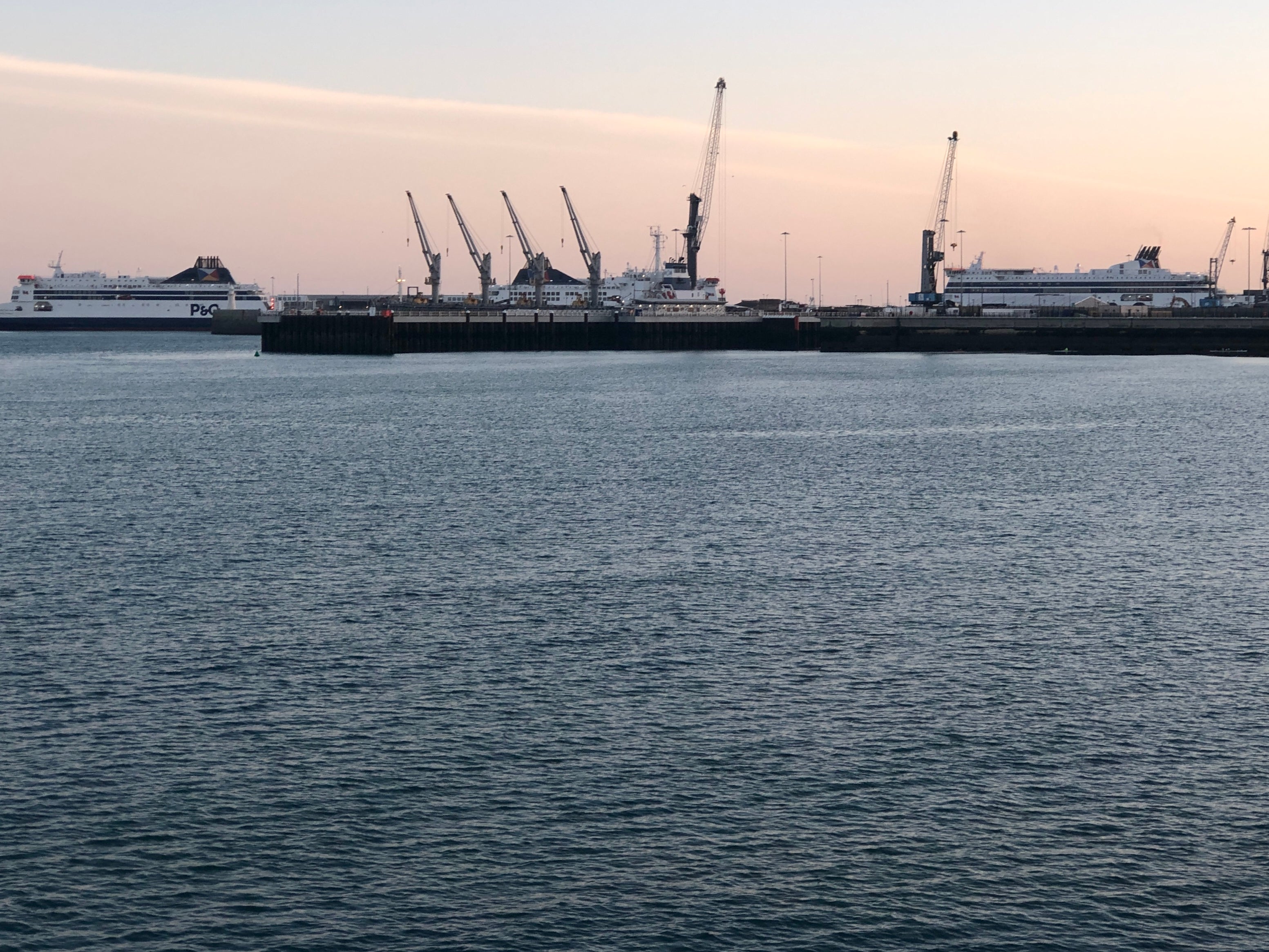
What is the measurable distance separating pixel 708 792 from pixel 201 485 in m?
50.4

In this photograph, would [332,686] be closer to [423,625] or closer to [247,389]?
[423,625]

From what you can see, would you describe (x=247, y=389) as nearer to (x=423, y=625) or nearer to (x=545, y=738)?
(x=423, y=625)

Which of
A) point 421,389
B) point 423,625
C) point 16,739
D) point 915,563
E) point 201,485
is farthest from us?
point 421,389

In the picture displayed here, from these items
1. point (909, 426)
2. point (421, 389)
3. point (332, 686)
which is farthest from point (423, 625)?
point (421, 389)

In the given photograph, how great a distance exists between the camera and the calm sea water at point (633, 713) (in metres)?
23.8

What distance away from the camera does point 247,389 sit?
14312cm

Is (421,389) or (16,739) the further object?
(421,389)

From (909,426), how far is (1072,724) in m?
75.3

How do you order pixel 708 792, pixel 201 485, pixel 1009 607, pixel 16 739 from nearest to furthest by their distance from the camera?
1. pixel 708 792
2. pixel 16 739
3. pixel 1009 607
4. pixel 201 485

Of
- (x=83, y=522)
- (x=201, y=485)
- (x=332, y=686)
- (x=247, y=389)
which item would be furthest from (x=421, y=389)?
(x=332, y=686)

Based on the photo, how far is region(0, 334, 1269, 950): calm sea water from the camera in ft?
78.1

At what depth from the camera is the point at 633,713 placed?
33.4 metres

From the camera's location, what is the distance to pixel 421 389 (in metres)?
142

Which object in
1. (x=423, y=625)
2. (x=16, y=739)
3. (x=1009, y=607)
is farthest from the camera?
(x=1009, y=607)
